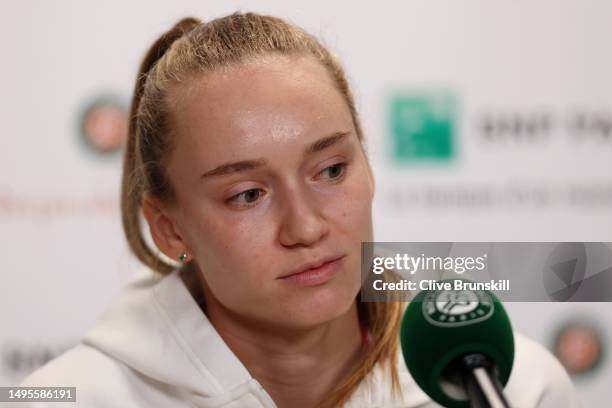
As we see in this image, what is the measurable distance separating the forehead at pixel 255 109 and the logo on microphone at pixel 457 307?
35 centimetres

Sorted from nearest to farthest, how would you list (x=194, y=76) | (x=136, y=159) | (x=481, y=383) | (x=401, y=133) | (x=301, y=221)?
(x=481, y=383) → (x=301, y=221) → (x=194, y=76) → (x=136, y=159) → (x=401, y=133)

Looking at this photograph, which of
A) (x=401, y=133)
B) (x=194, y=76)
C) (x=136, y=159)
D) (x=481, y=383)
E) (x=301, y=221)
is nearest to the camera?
(x=481, y=383)

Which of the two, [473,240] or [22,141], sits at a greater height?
[22,141]

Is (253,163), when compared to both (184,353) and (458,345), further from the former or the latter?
(458,345)

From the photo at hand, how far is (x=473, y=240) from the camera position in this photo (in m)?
1.87

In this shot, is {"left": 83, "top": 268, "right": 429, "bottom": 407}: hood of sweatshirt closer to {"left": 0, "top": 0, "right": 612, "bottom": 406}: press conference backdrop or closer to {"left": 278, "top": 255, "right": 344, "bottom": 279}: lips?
{"left": 278, "top": 255, "right": 344, "bottom": 279}: lips

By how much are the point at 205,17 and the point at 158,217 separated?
2.63 feet

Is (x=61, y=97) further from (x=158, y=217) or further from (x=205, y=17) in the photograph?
(x=158, y=217)

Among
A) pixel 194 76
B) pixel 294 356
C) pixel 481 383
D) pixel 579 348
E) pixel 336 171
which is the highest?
pixel 194 76

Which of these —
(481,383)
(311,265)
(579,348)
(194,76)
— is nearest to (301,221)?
(311,265)

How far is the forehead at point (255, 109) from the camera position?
105 centimetres

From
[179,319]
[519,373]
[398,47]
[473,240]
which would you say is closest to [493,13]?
[398,47]

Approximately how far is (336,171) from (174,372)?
1.17 feet

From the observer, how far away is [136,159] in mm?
1271
